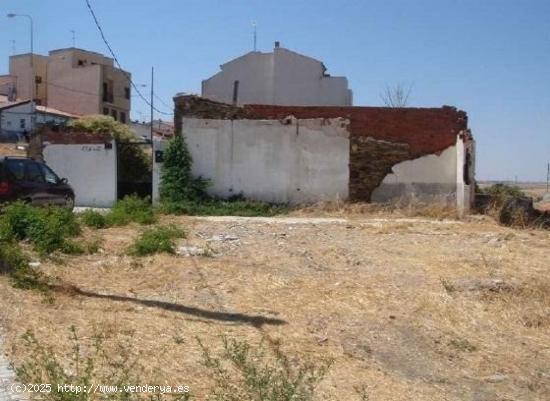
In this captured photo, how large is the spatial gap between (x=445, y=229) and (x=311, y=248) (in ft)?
15.1

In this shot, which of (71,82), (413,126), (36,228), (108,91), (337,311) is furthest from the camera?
(108,91)

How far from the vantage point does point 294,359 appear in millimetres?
5477

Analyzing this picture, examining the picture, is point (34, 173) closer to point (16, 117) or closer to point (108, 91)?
point (16, 117)

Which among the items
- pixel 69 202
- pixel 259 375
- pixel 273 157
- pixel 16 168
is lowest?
pixel 259 375

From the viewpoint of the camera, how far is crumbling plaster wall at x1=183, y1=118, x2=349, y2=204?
1952 centimetres

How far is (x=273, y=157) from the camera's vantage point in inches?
774

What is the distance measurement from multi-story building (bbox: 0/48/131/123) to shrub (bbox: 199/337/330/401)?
51944mm

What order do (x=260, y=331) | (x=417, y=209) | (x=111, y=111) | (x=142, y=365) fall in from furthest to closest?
1. (x=111, y=111)
2. (x=417, y=209)
3. (x=260, y=331)
4. (x=142, y=365)

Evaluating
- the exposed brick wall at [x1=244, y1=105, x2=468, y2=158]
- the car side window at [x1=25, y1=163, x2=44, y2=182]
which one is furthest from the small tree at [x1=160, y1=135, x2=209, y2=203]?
the car side window at [x1=25, y1=163, x2=44, y2=182]

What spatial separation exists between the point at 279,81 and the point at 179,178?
14131 mm

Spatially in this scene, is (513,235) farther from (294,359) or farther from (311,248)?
(294,359)

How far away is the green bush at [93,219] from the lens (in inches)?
515

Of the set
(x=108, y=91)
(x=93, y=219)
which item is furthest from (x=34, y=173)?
(x=108, y=91)

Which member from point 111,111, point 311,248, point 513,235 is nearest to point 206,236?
point 311,248
